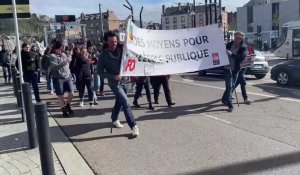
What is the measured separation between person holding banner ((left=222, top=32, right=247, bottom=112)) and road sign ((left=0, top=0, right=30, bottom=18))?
4692mm

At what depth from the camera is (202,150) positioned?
19.6ft

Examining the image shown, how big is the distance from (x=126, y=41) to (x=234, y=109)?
3451mm

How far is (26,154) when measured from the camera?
595 centimetres

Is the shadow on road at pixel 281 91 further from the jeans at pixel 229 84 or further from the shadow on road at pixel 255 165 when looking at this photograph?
the shadow on road at pixel 255 165

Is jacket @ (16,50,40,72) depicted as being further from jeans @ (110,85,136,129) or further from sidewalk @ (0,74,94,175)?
jeans @ (110,85,136,129)

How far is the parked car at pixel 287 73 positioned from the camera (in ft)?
45.0

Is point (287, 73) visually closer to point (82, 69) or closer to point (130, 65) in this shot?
point (82, 69)

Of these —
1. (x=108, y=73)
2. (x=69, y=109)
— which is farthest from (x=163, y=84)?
(x=108, y=73)

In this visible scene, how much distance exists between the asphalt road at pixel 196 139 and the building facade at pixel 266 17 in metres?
70.2

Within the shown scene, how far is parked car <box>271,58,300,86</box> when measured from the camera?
45.0 feet

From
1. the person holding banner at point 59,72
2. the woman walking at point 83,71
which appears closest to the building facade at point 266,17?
the woman walking at point 83,71

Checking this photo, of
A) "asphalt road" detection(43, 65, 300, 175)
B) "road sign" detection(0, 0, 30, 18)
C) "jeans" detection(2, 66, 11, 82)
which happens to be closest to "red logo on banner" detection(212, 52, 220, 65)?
"asphalt road" detection(43, 65, 300, 175)

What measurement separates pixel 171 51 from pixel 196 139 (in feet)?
7.69

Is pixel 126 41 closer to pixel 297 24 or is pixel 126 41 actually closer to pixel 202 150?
pixel 202 150
